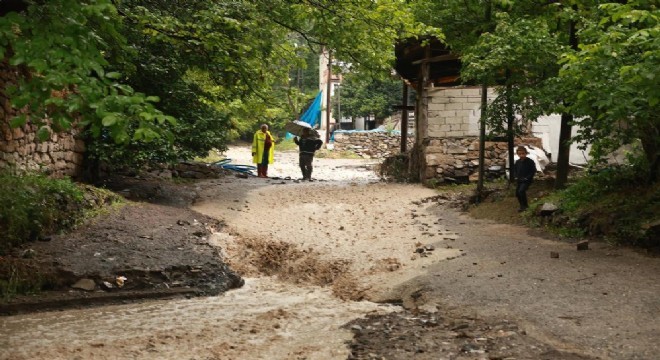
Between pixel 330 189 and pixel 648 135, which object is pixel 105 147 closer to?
pixel 330 189

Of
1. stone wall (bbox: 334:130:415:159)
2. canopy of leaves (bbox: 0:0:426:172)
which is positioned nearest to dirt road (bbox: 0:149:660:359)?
canopy of leaves (bbox: 0:0:426:172)

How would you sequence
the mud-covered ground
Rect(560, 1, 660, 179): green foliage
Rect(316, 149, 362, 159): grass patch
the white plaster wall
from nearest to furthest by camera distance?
Rect(560, 1, 660, 179): green foliage → the mud-covered ground → the white plaster wall → Rect(316, 149, 362, 159): grass patch

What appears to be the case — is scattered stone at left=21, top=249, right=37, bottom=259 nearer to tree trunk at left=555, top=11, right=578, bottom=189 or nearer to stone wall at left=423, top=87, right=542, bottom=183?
tree trunk at left=555, top=11, right=578, bottom=189

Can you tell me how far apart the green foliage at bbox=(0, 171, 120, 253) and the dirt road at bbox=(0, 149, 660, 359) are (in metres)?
1.53

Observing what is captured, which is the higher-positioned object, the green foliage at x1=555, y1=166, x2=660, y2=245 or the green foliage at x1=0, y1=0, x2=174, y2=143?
the green foliage at x1=0, y1=0, x2=174, y2=143

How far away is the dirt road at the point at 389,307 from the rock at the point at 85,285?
46 cm

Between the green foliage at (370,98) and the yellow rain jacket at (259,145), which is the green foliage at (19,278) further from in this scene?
the green foliage at (370,98)

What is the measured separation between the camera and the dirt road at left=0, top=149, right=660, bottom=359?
17.7 ft

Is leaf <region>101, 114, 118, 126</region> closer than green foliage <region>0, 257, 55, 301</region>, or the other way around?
leaf <region>101, 114, 118, 126</region>

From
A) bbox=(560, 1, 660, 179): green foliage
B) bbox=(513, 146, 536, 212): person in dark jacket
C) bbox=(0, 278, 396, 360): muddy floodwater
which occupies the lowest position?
bbox=(0, 278, 396, 360): muddy floodwater

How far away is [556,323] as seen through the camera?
567 cm

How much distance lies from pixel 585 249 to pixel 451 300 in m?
3.01

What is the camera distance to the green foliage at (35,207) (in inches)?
304

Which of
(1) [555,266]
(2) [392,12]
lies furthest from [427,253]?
(2) [392,12]
